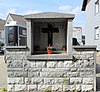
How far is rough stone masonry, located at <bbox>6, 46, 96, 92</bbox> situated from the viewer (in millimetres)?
7723

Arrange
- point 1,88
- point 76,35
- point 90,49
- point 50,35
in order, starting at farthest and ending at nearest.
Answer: point 76,35 → point 50,35 → point 1,88 → point 90,49

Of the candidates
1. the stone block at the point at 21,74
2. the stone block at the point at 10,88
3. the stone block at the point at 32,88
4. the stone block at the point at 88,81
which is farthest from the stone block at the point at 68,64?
the stone block at the point at 10,88

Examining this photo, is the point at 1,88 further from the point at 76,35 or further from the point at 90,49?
the point at 76,35

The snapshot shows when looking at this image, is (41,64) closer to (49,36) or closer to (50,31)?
(49,36)

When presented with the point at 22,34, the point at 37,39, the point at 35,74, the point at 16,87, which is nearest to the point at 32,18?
the point at 37,39

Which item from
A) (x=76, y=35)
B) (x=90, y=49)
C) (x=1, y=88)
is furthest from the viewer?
(x=76, y=35)

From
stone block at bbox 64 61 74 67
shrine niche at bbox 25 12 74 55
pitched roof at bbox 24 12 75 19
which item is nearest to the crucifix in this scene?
shrine niche at bbox 25 12 74 55

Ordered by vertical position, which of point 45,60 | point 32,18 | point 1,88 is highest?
point 32,18

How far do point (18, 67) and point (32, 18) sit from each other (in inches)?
68.1

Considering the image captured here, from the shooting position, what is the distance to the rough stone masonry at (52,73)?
25.3ft

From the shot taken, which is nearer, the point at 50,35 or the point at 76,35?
the point at 50,35

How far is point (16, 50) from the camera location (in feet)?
25.7

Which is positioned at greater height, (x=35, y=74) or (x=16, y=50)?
(x=16, y=50)

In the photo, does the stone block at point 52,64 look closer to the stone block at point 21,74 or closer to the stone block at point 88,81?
the stone block at point 21,74
